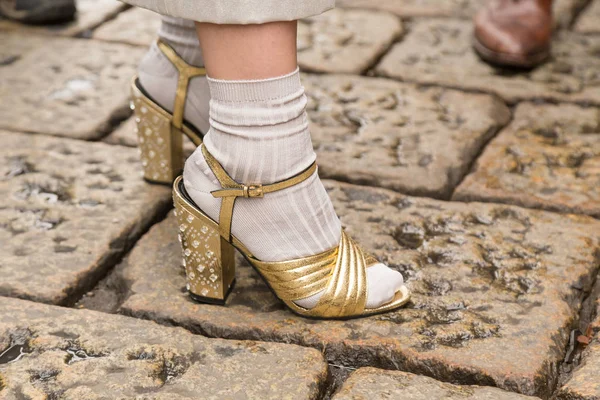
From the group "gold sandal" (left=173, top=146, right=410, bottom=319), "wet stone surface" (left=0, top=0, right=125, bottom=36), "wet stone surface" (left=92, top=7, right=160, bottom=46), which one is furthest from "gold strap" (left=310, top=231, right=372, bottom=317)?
"wet stone surface" (left=0, top=0, right=125, bottom=36)

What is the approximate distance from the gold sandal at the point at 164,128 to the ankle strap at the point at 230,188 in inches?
11.5

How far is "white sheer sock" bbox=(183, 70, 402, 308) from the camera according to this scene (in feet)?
3.56

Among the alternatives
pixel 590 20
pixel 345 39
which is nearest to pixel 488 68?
pixel 345 39

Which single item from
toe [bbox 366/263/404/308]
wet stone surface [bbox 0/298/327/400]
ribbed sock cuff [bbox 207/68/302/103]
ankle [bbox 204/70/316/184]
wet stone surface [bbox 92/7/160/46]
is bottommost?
wet stone surface [bbox 92/7/160/46]

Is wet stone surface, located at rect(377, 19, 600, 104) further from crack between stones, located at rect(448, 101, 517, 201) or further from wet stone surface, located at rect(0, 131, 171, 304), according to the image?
wet stone surface, located at rect(0, 131, 171, 304)

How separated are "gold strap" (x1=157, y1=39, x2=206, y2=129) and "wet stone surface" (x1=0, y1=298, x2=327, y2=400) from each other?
0.43 m

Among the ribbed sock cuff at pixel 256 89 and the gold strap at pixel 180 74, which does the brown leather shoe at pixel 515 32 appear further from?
the ribbed sock cuff at pixel 256 89

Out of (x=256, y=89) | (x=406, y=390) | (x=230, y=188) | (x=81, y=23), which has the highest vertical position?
(x=256, y=89)

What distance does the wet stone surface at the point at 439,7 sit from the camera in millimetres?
2510

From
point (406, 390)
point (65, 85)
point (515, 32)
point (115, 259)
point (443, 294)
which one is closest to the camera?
point (406, 390)

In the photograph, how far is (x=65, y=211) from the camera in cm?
146

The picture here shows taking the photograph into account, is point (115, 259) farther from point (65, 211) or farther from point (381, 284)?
point (381, 284)

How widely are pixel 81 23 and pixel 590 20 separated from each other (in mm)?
1607

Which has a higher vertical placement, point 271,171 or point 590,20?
point 271,171
